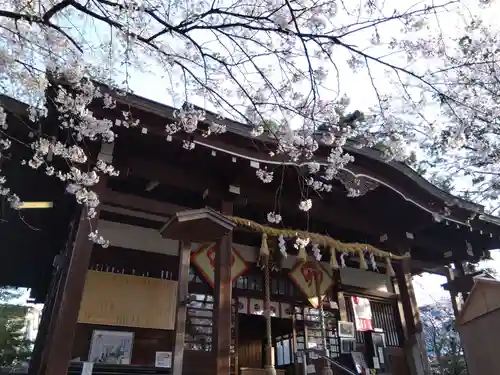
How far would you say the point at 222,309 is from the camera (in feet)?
16.8

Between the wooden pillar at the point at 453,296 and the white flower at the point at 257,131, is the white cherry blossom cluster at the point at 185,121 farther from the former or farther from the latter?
the wooden pillar at the point at 453,296

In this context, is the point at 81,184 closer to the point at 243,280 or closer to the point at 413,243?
the point at 243,280

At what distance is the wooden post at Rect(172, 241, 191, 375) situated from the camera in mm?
4089

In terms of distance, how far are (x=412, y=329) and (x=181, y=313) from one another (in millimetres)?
4387

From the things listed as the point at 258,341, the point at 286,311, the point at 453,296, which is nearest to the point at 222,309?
the point at 286,311

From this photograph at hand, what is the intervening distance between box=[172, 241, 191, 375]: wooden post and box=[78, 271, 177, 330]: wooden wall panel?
211 centimetres

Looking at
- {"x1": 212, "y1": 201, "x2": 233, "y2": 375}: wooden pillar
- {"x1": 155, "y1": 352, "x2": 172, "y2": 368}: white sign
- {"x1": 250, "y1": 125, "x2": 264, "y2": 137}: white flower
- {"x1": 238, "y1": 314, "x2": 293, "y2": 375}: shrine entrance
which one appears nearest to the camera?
{"x1": 212, "y1": 201, "x2": 233, "y2": 375}: wooden pillar

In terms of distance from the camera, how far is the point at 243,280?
25.4 ft

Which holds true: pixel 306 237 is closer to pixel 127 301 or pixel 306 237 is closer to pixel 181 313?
pixel 181 313

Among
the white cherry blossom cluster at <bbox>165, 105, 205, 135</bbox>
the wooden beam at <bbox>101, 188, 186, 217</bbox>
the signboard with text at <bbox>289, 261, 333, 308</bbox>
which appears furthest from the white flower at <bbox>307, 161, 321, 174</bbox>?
the signboard with text at <bbox>289, 261, 333, 308</bbox>

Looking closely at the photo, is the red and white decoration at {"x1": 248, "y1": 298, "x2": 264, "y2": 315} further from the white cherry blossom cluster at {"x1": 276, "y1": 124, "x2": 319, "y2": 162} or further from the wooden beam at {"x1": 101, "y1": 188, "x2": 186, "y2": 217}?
the white cherry blossom cluster at {"x1": 276, "y1": 124, "x2": 319, "y2": 162}

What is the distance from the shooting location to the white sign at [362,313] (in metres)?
8.16

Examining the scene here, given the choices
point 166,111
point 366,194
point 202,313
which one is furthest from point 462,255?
point 166,111

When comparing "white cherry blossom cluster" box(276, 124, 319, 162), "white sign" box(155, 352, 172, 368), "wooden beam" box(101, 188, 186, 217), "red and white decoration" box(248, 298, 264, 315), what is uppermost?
"white cherry blossom cluster" box(276, 124, 319, 162)
